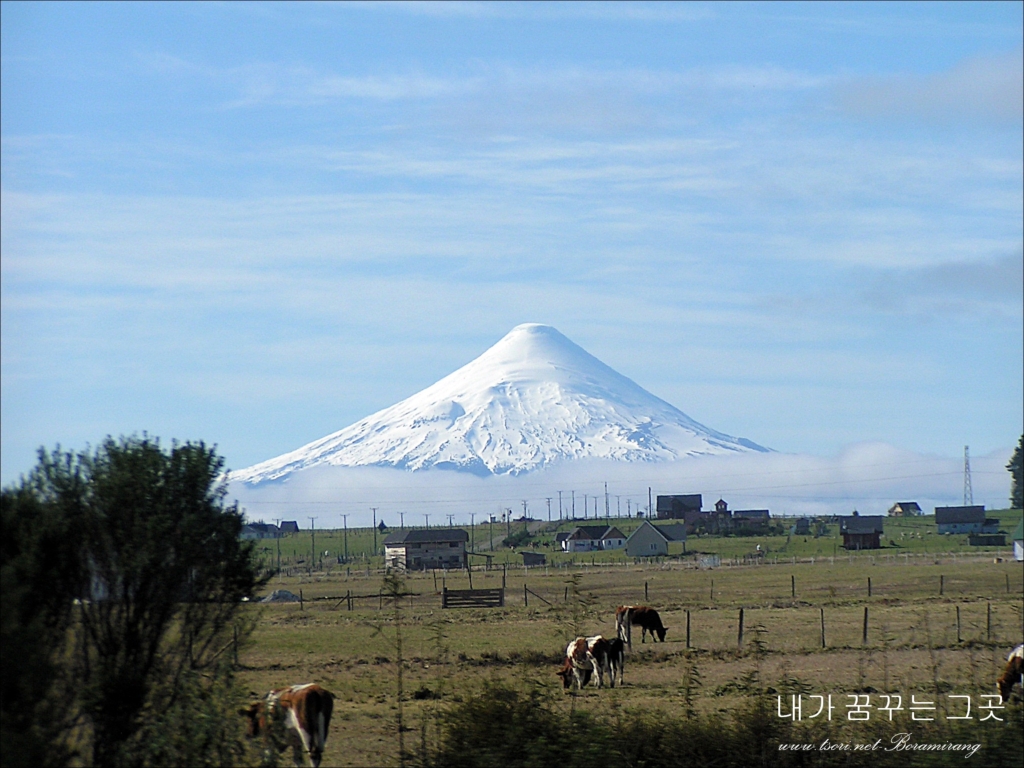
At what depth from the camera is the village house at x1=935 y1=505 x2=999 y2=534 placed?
136500 mm

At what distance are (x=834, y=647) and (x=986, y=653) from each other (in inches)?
168

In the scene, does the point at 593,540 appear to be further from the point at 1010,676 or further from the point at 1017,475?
the point at 1010,676

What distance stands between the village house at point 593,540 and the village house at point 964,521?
38904 mm

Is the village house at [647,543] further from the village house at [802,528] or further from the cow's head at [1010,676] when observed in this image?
the cow's head at [1010,676]

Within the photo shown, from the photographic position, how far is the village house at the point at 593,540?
433 feet

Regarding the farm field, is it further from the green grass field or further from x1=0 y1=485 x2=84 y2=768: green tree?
the green grass field

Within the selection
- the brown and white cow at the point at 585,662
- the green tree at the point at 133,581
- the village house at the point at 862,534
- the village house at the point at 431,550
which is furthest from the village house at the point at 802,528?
the green tree at the point at 133,581

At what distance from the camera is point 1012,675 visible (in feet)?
57.7

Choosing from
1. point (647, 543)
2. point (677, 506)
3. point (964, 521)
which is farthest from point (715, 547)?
point (677, 506)

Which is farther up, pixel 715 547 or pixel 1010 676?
pixel 1010 676

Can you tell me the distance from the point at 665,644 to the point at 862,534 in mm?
90467

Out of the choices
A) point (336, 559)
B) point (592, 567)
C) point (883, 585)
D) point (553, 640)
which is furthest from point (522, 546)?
point (553, 640)

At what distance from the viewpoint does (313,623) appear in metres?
44.5

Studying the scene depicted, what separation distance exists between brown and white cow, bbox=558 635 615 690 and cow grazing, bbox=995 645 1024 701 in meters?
7.72
